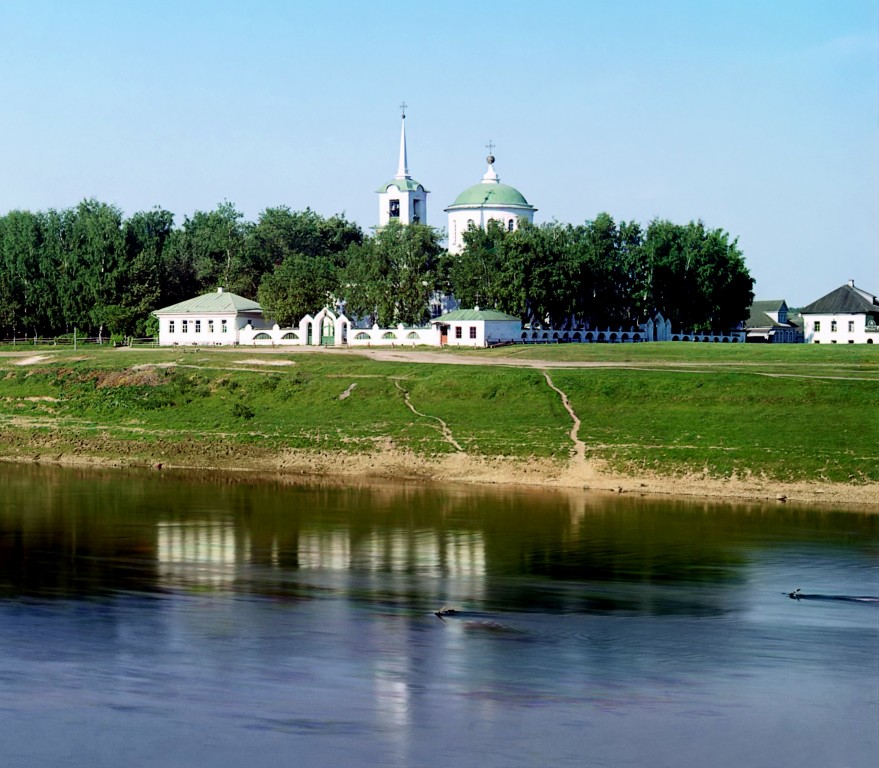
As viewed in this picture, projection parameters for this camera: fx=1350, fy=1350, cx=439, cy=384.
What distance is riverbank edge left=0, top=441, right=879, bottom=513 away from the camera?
149 feet

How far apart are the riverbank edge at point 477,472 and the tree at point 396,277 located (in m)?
39.5

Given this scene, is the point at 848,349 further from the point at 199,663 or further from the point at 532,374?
the point at 199,663

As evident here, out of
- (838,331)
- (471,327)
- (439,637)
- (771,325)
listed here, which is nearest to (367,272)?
(471,327)

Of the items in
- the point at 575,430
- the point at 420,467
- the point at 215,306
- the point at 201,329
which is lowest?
the point at 420,467

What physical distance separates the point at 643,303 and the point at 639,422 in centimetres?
5295

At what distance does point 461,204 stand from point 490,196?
8.46ft

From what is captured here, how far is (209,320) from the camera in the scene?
99.8 meters

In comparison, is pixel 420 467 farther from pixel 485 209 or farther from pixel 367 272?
pixel 485 209

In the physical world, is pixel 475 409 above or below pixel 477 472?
above

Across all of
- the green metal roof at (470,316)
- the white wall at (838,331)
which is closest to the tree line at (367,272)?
the green metal roof at (470,316)

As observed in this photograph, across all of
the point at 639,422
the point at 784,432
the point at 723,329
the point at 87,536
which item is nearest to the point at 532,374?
the point at 639,422

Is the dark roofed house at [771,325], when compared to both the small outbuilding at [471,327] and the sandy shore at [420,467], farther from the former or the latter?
the sandy shore at [420,467]

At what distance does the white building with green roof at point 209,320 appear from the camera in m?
98.6

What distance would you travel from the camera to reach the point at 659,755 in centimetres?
1878
